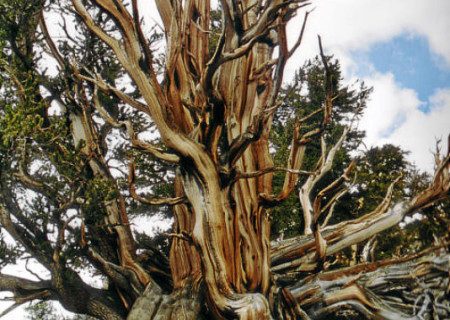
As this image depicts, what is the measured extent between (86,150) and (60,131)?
112cm

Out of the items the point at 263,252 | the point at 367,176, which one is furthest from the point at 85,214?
the point at 367,176

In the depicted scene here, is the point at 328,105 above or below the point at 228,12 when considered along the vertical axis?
below

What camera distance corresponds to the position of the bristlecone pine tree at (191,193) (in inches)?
187

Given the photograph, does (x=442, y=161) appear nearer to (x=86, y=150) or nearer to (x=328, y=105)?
(x=328, y=105)

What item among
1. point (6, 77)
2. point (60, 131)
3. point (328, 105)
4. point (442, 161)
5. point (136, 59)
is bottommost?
point (442, 161)

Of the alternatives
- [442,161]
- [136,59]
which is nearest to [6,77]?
[136,59]

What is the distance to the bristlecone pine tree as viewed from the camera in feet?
15.6

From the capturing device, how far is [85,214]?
18.7 feet

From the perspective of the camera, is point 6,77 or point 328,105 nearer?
point 328,105

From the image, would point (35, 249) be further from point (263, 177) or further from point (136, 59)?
point (263, 177)

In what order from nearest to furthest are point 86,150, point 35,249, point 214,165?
1. point 214,165
2. point 35,249
3. point 86,150

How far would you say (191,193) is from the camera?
16.4 feet

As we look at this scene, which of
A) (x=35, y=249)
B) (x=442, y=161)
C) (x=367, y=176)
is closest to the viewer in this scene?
(x=35, y=249)

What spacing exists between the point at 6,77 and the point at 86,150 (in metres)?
1.74
